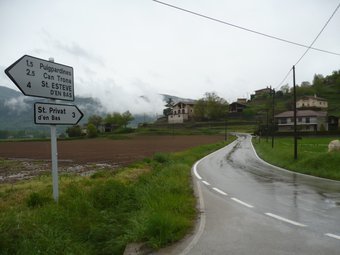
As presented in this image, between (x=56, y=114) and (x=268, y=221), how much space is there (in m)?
5.55

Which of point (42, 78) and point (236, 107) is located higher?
point (236, 107)

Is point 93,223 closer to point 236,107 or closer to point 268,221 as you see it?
point 268,221

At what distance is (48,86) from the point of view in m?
7.16

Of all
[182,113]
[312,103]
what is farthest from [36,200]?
[182,113]

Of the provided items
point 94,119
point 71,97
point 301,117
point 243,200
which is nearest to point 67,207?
point 71,97

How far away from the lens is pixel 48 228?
6094 millimetres

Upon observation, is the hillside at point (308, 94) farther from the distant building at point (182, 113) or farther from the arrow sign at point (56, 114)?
the arrow sign at point (56, 114)

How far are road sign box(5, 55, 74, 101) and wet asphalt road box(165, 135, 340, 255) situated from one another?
14.4 ft

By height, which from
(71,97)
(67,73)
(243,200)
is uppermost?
(67,73)

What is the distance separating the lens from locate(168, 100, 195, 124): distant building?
141 metres

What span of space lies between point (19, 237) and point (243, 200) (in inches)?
267

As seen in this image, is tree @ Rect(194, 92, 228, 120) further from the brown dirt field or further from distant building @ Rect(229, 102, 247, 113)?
the brown dirt field

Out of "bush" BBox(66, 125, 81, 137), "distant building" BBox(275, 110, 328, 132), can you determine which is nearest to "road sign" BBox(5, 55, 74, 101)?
"distant building" BBox(275, 110, 328, 132)

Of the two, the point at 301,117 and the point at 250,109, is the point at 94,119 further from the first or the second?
the point at 301,117
